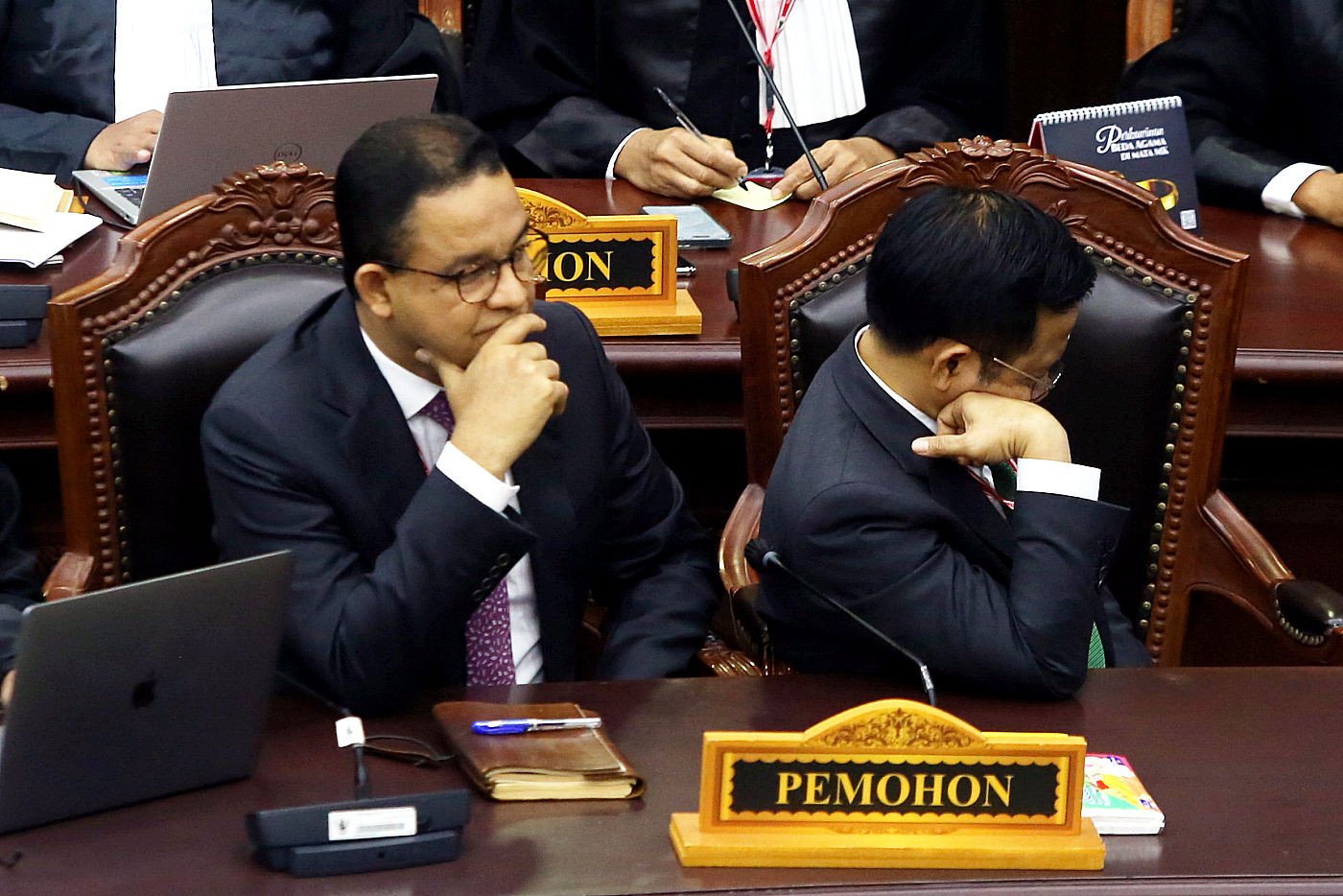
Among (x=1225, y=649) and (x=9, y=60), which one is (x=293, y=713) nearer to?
(x=1225, y=649)

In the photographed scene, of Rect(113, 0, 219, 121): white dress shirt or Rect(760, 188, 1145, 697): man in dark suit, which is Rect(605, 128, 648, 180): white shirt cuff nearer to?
Rect(113, 0, 219, 121): white dress shirt

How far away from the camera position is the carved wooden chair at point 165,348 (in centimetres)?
178

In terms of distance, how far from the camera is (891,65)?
3320 millimetres

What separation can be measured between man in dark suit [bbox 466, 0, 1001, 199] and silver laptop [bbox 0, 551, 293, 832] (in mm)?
1918

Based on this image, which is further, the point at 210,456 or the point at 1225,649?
the point at 1225,649

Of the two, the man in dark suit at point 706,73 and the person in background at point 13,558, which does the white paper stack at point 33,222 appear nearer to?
the person in background at point 13,558

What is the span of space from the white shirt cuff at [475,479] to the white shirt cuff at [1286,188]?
1.69 metres

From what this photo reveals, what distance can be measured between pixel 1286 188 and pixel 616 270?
1193mm

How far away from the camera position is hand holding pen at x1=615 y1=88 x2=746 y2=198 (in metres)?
2.78

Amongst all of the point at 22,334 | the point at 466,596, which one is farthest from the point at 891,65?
the point at 466,596

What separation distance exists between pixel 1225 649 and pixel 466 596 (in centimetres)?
130

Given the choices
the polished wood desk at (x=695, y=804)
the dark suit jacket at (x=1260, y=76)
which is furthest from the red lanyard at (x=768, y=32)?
the polished wood desk at (x=695, y=804)

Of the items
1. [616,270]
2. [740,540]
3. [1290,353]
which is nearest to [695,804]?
[740,540]

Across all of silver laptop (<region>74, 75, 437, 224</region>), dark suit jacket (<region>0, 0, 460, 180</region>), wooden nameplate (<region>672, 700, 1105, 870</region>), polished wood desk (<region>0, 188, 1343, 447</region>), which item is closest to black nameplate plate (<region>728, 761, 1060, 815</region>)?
wooden nameplate (<region>672, 700, 1105, 870</region>)
